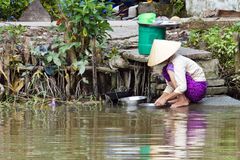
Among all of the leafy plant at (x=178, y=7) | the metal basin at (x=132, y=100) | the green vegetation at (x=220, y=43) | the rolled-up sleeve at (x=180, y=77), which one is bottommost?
the metal basin at (x=132, y=100)

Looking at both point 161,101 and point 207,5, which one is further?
point 207,5

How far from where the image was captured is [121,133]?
807 cm

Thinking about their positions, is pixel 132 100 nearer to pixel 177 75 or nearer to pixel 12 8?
pixel 177 75

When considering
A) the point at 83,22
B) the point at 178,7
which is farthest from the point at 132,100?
the point at 178,7

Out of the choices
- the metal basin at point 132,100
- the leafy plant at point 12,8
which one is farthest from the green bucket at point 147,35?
the leafy plant at point 12,8

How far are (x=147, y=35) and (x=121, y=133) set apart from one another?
3.19m

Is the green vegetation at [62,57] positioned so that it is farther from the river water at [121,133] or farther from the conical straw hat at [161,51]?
the conical straw hat at [161,51]

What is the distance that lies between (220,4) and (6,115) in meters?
5.52

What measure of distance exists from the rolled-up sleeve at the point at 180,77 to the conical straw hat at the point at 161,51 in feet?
0.50

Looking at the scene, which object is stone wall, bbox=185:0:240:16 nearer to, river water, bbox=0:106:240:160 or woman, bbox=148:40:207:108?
woman, bbox=148:40:207:108

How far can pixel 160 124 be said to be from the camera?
882cm

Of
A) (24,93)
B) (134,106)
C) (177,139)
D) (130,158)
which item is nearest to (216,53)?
(134,106)

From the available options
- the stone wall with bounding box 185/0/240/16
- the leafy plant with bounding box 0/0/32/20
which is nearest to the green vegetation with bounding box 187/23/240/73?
the stone wall with bounding box 185/0/240/16

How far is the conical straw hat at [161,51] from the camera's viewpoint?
10.3m
